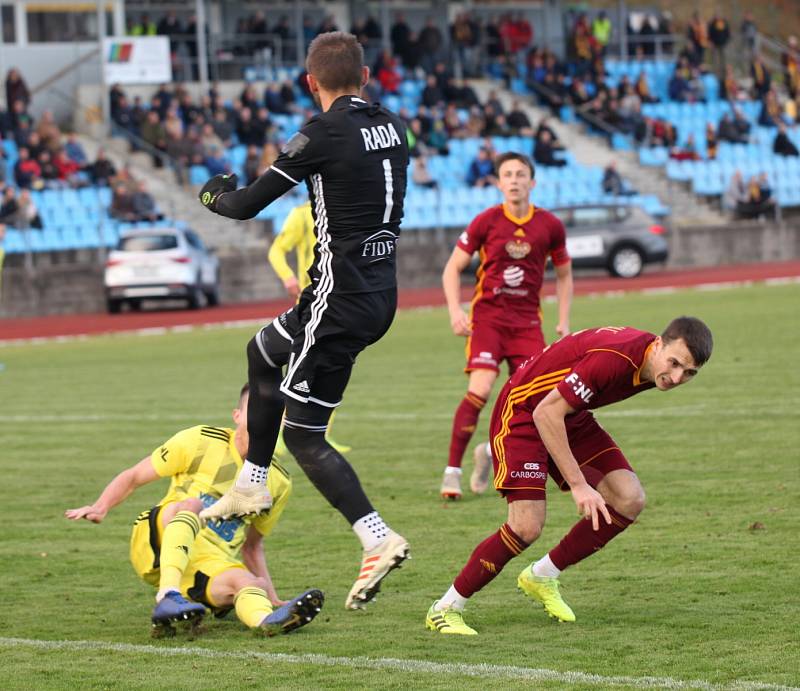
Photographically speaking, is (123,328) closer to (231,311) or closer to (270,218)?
(231,311)

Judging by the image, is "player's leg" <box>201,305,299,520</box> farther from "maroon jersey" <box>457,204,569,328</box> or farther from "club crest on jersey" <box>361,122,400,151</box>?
"maroon jersey" <box>457,204,569,328</box>

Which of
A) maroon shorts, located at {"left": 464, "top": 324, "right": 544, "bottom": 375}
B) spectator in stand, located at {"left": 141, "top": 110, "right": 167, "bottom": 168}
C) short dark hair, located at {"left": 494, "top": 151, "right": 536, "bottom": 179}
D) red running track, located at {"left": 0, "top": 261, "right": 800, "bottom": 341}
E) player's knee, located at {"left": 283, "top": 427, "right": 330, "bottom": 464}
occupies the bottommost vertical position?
red running track, located at {"left": 0, "top": 261, "right": 800, "bottom": 341}

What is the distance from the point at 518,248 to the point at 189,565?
4.10 meters

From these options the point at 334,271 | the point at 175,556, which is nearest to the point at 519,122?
the point at 334,271

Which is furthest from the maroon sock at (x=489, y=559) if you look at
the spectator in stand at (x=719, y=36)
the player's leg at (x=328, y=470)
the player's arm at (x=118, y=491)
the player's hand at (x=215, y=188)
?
the spectator in stand at (x=719, y=36)

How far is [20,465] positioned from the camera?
12141mm

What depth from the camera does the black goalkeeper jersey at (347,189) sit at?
239 inches

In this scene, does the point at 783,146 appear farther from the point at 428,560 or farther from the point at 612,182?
the point at 428,560

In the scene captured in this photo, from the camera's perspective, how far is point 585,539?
6.64 meters

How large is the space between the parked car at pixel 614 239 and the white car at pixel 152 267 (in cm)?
916

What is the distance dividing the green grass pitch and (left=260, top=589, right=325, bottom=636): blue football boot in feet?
0.22

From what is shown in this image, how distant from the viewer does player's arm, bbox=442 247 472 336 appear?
9.75 m

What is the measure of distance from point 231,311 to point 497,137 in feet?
38.2

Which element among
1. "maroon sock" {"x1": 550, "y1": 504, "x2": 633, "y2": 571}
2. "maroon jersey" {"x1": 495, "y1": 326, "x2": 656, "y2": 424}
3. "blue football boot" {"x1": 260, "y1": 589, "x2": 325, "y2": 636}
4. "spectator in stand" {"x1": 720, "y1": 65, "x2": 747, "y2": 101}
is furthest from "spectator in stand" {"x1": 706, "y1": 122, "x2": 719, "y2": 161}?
"blue football boot" {"x1": 260, "y1": 589, "x2": 325, "y2": 636}
